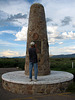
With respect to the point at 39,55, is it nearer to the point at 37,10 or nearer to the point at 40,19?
the point at 40,19

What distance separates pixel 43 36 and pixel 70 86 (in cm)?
303

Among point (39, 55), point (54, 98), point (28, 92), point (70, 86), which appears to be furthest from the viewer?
point (39, 55)

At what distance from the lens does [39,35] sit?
279 inches

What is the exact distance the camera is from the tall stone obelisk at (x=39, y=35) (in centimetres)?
704

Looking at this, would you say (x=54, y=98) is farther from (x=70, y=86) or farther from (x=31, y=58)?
(x=31, y=58)

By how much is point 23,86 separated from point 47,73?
90.1 inches

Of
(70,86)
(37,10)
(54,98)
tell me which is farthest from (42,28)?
(54,98)

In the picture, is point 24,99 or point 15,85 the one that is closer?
point 24,99

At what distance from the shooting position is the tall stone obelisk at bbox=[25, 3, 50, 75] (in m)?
7.04

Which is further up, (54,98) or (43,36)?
(43,36)

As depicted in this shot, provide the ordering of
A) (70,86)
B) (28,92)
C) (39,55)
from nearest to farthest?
(28,92)
(70,86)
(39,55)

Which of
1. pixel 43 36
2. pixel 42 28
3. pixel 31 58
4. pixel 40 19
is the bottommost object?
pixel 31 58

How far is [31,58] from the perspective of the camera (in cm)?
570

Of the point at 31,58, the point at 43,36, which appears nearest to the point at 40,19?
the point at 43,36
